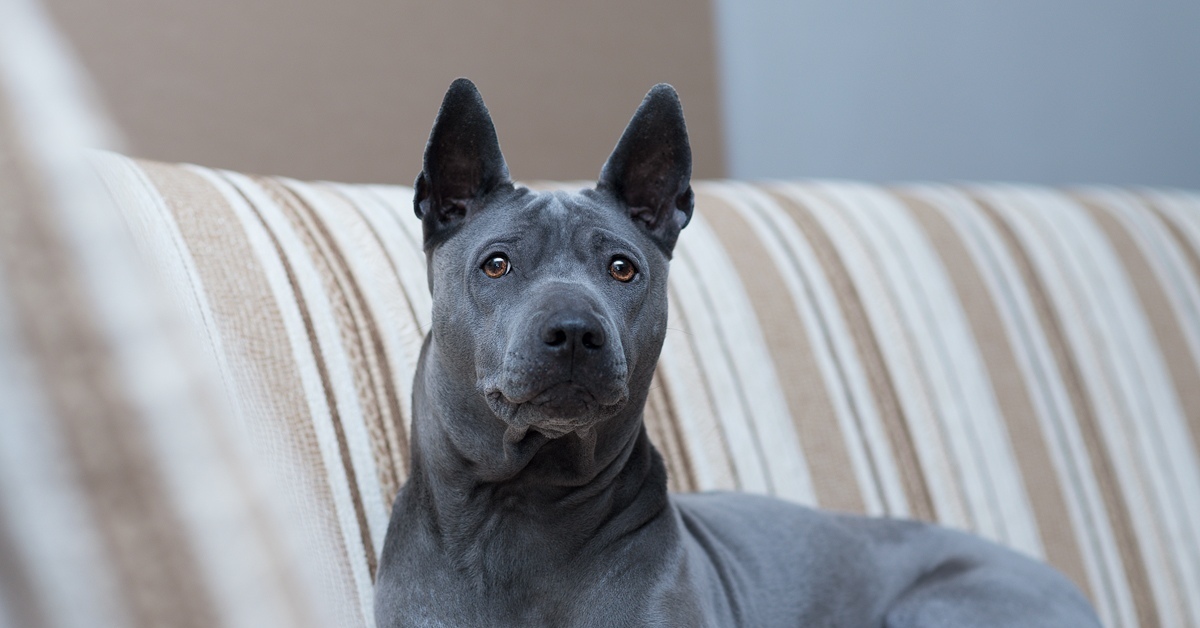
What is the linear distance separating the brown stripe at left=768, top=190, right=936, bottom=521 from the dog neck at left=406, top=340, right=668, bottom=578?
98 cm

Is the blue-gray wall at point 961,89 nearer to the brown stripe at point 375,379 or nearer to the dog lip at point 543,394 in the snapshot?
the brown stripe at point 375,379

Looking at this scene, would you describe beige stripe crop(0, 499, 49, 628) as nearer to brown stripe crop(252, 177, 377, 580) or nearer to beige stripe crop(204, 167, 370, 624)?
beige stripe crop(204, 167, 370, 624)

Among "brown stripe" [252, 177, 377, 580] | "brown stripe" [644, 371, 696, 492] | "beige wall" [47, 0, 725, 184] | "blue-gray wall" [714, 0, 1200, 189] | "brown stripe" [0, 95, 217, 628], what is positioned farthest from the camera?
"blue-gray wall" [714, 0, 1200, 189]

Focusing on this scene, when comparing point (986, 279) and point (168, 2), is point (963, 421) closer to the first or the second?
point (986, 279)

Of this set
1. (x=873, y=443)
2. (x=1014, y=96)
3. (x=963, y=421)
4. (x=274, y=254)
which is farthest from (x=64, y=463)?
(x=1014, y=96)

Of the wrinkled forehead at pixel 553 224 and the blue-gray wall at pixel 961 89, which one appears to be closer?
the wrinkled forehead at pixel 553 224

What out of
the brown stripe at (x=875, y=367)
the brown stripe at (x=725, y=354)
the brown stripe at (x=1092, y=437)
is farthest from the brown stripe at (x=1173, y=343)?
the brown stripe at (x=725, y=354)

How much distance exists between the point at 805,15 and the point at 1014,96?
830mm

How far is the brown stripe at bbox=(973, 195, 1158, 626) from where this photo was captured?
237 cm

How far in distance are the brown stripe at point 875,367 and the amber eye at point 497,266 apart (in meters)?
1.15

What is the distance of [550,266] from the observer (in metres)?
1.36

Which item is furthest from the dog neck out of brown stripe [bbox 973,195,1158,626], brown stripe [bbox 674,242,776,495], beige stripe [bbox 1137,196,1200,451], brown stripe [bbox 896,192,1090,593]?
beige stripe [bbox 1137,196,1200,451]

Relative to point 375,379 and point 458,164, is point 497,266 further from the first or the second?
point 375,379

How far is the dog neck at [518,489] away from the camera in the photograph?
4.47 feet
